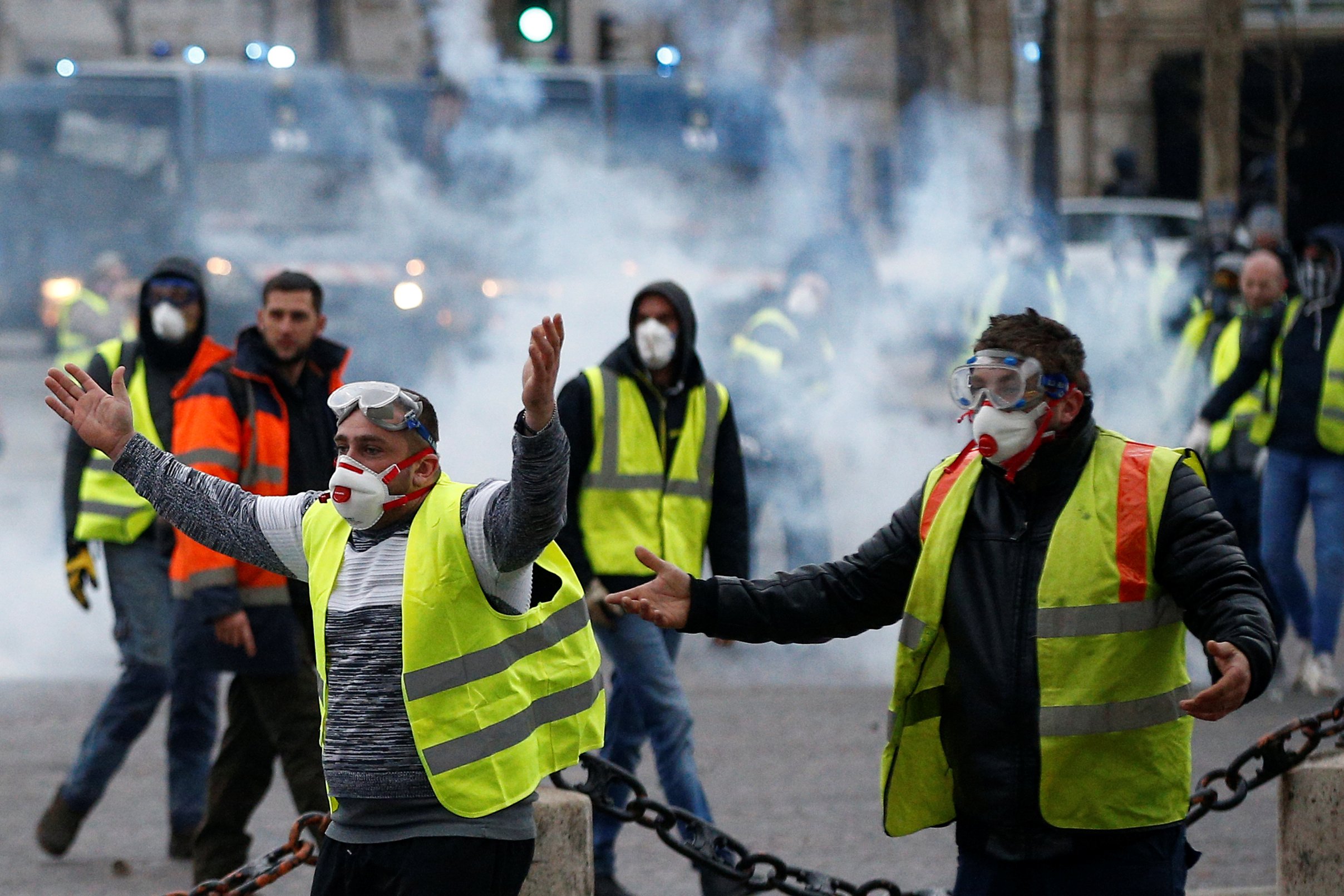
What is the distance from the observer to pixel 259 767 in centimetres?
490

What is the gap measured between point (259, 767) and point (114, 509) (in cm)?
105

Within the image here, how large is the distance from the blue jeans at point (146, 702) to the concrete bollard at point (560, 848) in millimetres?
1811

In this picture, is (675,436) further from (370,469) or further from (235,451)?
(370,469)

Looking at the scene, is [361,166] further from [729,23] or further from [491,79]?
[729,23]

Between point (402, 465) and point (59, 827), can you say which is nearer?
point (402, 465)

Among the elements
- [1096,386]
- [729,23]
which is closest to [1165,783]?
[1096,386]

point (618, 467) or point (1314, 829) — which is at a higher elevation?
point (618, 467)

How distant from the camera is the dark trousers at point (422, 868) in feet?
10.1

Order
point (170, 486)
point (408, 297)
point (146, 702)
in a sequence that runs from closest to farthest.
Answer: point (170, 486) < point (146, 702) < point (408, 297)

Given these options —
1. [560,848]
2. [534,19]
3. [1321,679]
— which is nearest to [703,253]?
[534,19]

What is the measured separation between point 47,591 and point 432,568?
7252 millimetres

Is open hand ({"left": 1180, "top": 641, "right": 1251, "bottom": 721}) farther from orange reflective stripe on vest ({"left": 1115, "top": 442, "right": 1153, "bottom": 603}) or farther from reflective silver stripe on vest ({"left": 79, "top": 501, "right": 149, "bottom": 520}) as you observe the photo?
reflective silver stripe on vest ({"left": 79, "top": 501, "right": 149, "bottom": 520})

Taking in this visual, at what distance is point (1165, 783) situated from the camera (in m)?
3.06

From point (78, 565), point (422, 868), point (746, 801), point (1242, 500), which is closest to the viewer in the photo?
point (422, 868)
